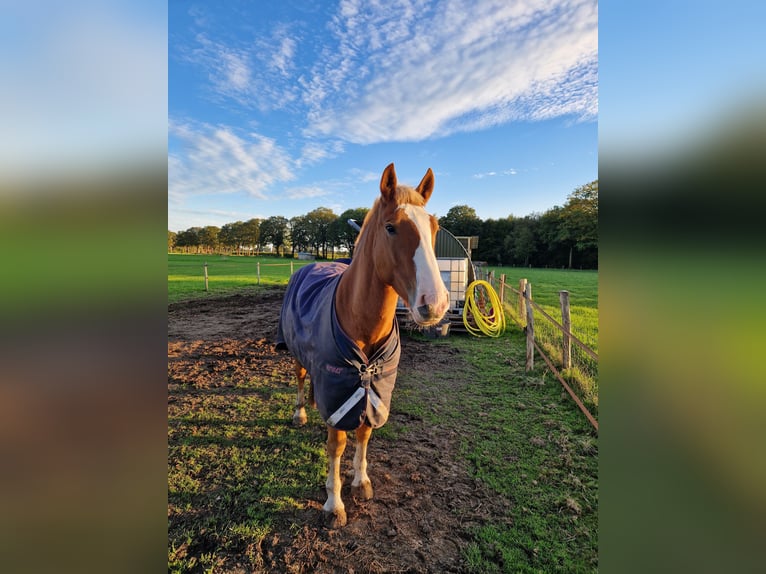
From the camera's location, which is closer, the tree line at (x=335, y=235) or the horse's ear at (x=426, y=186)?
the horse's ear at (x=426, y=186)

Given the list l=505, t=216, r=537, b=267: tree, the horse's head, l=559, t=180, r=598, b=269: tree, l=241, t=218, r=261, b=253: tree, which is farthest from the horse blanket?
l=241, t=218, r=261, b=253: tree

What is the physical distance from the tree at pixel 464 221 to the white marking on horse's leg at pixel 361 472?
4576 centimetres

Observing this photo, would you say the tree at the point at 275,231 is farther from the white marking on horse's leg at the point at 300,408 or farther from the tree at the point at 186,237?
the white marking on horse's leg at the point at 300,408

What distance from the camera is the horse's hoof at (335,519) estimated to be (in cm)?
258

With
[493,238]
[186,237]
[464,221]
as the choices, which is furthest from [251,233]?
[186,237]

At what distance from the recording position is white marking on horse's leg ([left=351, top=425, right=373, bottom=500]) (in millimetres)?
2881

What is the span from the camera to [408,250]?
183 centimetres

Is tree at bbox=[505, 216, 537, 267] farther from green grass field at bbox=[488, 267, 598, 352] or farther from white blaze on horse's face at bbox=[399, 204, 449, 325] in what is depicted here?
white blaze on horse's face at bbox=[399, 204, 449, 325]

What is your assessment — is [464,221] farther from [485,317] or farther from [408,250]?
[408,250]

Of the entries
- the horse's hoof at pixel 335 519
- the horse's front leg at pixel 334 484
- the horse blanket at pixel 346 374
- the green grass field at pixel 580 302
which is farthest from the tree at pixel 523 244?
the horse's hoof at pixel 335 519
